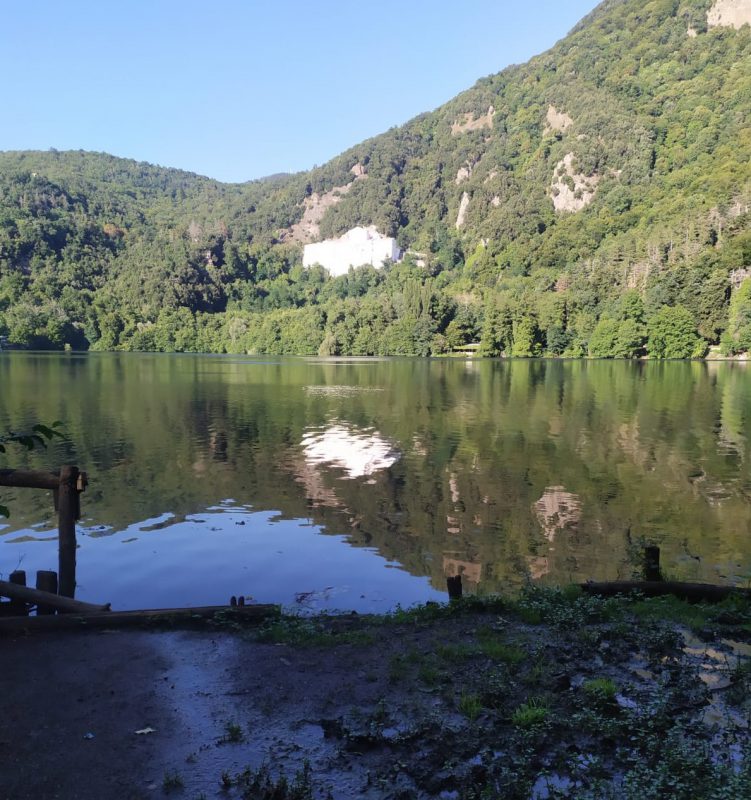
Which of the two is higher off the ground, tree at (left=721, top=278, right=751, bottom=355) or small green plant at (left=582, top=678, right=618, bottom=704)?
tree at (left=721, top=278, right=751, bottom=355)

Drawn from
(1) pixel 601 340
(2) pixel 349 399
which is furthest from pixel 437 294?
(2) pixel 349 399

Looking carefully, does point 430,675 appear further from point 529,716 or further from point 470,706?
point 529,716

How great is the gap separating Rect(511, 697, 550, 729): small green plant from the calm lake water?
5.59 metres

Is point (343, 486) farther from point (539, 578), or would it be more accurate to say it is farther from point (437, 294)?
point (437, 294)

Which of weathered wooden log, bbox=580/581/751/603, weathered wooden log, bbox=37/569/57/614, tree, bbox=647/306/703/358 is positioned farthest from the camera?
tree, bbox=647/306/703/358

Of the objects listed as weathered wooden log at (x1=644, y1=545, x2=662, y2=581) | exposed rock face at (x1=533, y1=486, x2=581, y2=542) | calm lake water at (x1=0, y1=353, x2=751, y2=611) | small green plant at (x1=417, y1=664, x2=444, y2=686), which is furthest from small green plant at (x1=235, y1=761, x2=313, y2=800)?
exposed rock face at (x1=533, y1=486, x2=581, y2=542)

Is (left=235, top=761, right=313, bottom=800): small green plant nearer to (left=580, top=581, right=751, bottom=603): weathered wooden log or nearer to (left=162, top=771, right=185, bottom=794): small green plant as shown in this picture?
(left=162, top=771, right=185, bottom=794): small green plant

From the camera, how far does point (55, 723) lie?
6.90 metres

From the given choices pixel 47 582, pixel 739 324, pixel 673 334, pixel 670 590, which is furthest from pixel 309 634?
pixel 673 334

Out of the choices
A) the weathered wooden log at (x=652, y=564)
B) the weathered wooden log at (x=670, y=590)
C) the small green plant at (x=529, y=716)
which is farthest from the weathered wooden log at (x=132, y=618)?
the weathered wooden log at (x=652, y=564)

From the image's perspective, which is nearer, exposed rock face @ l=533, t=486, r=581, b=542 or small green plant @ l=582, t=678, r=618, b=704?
small green plant @ l=582, t=678, r=618, b=704

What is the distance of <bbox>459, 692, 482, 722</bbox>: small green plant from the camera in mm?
6984

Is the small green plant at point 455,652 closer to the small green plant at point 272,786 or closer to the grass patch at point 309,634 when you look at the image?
the grass patch at point 309,634

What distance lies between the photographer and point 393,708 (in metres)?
7.29
